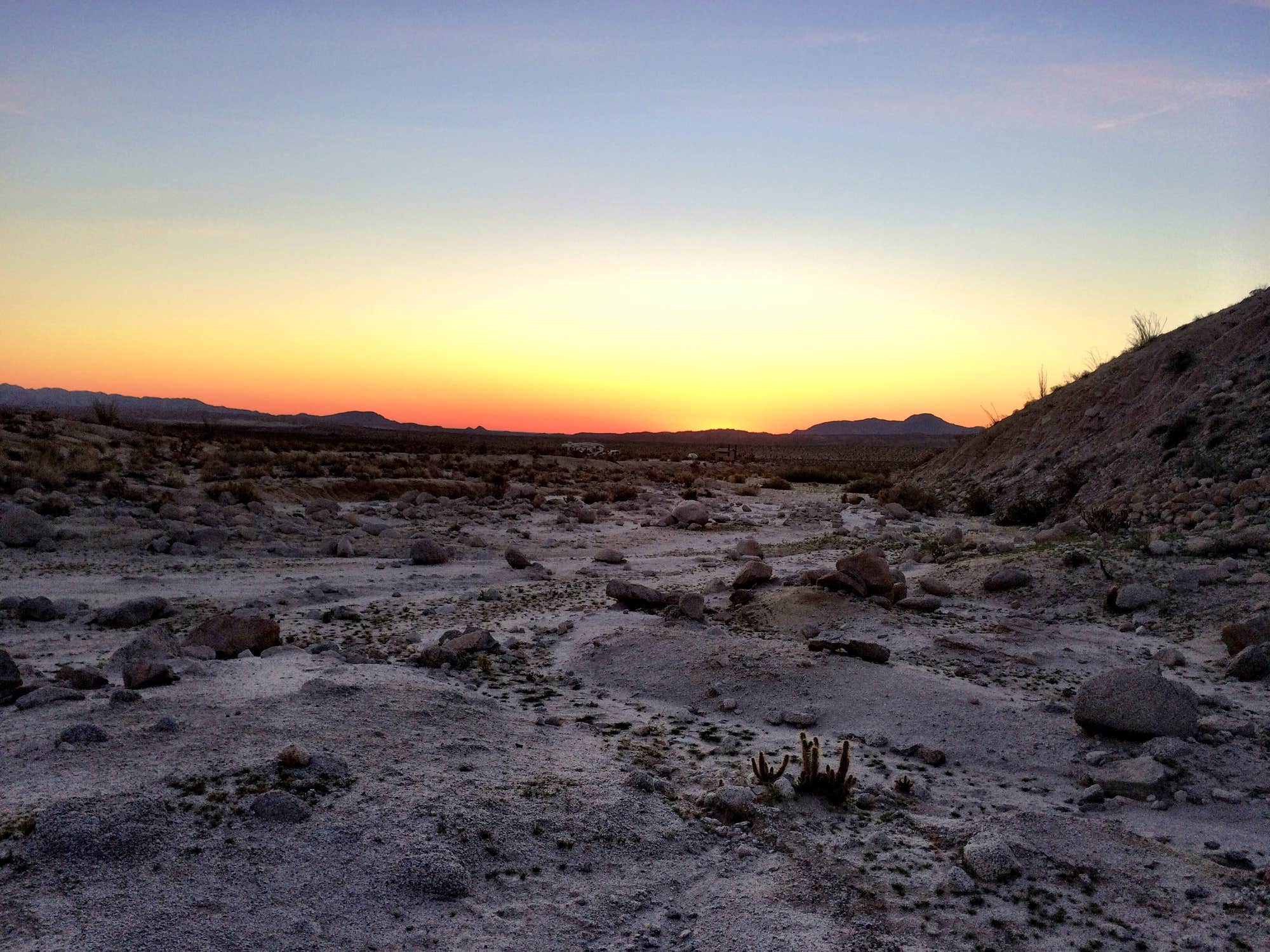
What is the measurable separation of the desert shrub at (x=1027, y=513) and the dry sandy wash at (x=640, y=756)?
15.8 ft

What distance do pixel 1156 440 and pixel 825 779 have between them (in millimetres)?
14085

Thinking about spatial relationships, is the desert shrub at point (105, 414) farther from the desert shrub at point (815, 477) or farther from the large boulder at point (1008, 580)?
the large boulder at point (1008, 580)

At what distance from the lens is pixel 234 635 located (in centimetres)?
763

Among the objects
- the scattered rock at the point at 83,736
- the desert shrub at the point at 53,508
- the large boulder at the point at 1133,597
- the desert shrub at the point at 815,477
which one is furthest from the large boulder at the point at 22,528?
the desert shrub at the point at 815,477

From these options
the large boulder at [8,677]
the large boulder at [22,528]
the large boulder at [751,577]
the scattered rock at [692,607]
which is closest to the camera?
the large boulder at [8,677]

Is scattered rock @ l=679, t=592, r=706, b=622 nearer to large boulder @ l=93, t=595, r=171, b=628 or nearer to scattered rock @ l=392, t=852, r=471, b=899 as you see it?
scattered rock @ l=392, t=852, r=471, b=899

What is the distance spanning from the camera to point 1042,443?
841 inches

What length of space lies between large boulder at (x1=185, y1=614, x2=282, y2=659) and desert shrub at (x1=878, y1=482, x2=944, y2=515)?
57.5 ft

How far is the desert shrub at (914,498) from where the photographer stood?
21.9 metres

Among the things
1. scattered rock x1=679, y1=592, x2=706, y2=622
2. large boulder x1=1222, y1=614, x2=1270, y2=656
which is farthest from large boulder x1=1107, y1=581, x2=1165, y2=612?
scattered rock x1=679, y1=592, x2=706, y2=622

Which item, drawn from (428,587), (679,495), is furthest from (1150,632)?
(679,495)

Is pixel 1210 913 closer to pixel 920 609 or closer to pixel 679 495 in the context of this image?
pixel 920 609

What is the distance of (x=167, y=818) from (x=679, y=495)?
2393 centimetres

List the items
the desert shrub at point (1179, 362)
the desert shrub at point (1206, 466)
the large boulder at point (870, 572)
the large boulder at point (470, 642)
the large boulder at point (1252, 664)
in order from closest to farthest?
the large boulder at point (1252, 664) → the large boulder at point (470, 642) → the large boulder at point (870, 572) → the desert shrub at point (1206, 466) → the desert shrub at point (1179, 362)
